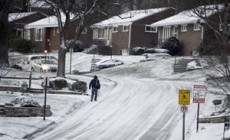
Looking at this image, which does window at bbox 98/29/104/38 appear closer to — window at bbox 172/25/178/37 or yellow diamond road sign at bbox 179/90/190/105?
window at bbox 172/25/178/37

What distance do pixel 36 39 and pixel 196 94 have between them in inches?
2551

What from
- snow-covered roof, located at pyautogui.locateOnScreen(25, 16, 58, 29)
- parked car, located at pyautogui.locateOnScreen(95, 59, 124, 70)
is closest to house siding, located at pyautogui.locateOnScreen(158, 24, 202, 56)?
parked car, located at pyautogui.locateOnScreen(95, 59, 124, 70)

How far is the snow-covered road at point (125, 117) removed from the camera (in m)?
25.8

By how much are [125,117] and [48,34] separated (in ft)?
190

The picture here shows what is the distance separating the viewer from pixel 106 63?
62781 mm

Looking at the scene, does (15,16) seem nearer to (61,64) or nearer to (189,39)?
(189,39)

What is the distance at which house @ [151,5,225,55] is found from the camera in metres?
63.0

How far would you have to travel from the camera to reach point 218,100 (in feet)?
105

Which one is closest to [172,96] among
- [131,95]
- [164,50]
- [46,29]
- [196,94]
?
[131,95]

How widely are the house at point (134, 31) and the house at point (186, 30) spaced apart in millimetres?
2213

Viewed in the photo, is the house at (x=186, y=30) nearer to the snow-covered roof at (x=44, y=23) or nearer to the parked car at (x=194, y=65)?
the parked car at (x=194, y=65)

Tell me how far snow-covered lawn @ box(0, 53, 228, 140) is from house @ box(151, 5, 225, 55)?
19.6 meters


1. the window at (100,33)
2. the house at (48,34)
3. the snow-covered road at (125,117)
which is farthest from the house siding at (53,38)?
the snow-covered road at (125,117)

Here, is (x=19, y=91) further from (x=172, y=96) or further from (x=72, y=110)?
(x=172, y=96)
